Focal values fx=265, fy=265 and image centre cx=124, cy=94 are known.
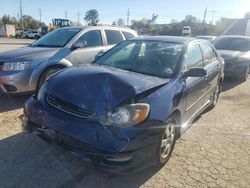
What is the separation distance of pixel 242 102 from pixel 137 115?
498 cm

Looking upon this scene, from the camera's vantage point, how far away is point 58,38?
255 inches

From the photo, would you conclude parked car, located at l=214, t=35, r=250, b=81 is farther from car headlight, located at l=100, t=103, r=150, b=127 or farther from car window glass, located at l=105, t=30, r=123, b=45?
car headlight, located at l=100, t=103, r=150, b=127

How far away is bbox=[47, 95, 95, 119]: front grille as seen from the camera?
9.39 feet

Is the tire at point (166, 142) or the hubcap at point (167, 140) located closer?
the tire at point (166, 142)

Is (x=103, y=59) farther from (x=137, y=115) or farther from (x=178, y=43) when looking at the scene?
(x=137, y=115)

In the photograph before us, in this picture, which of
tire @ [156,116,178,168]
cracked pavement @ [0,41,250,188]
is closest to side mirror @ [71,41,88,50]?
cracked pavement @ [0,41,250,188]

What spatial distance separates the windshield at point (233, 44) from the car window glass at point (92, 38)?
18.3 ft

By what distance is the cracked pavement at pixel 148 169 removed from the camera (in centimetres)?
302

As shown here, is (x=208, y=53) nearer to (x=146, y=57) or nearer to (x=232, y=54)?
(x=146, y=57)

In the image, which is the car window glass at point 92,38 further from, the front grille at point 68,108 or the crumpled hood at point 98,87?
the front grille at point 68,108

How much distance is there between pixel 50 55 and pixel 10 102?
4.32 ft

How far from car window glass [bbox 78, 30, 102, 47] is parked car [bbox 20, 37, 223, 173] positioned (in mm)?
2836

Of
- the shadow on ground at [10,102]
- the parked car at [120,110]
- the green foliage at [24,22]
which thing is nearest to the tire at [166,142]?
the parked car at [120,110]

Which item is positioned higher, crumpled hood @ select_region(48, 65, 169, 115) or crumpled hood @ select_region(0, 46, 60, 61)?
crumpled hood @ select_region(0, 46, 60, 61)
